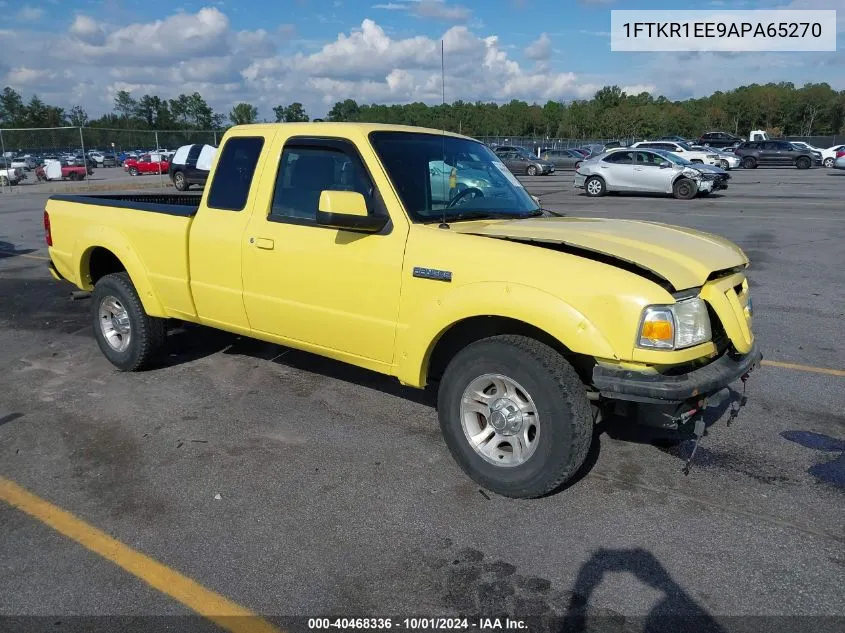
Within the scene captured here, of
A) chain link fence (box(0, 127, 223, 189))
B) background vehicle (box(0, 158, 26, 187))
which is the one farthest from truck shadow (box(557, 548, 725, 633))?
background vehicle (box(0, 158, 26, 187))

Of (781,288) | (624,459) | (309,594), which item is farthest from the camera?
(781,288)

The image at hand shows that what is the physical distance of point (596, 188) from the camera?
944 inches

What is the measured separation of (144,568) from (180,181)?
2834 centimetres

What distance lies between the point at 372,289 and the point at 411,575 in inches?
65.7

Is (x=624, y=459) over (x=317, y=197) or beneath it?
beneath

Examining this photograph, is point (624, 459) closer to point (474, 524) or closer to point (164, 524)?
point (474, 524)

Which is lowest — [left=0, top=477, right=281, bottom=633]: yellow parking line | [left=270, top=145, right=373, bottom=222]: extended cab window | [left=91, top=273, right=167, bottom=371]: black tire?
[left=0, top=477, right=281, bottom=633]: yellow parking line

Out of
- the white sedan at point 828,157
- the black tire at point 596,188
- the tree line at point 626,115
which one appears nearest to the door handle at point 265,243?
the black tire at point 596,188

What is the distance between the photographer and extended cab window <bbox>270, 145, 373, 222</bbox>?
431 cm

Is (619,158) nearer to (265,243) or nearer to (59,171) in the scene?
(265,243)

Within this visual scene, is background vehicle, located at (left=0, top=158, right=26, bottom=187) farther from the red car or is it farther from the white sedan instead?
the white sedan

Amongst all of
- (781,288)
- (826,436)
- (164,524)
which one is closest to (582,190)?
(781,288)

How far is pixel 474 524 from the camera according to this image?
136 inches

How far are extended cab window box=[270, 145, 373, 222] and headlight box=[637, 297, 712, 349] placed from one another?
6.38 ft
